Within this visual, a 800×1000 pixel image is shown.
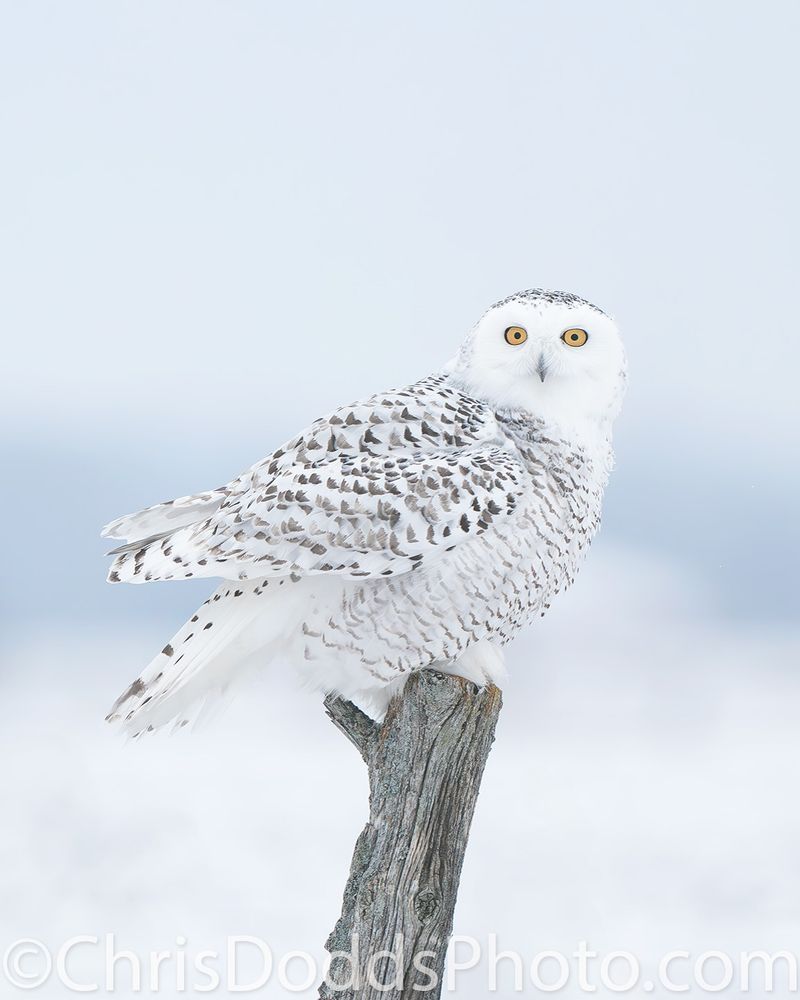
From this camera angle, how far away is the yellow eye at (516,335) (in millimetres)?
2787

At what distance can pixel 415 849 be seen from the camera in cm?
276

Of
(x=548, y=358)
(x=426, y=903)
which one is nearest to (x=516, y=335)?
(x=548, y=358)

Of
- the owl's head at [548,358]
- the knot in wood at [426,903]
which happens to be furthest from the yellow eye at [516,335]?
the knot in wood at [426,903]

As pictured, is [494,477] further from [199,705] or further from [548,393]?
[199,705]

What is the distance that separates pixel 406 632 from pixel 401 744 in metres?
0.31

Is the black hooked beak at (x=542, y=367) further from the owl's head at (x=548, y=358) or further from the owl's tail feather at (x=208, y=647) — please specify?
the owl's tail feather at (x=208, y=647)

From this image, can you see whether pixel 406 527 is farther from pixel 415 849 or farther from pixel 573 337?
pixel 415 849

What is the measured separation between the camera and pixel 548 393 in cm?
282

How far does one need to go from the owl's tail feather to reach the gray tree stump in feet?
1.24

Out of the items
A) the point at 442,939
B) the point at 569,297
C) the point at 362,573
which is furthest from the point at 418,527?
the point at 442,939

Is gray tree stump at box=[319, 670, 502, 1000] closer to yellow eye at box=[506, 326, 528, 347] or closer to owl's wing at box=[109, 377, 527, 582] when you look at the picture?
owl's wing at box=[109, 377, 527, 582]

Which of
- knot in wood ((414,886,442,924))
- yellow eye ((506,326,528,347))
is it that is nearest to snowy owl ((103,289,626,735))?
yellow eye ((506,326,528,347))

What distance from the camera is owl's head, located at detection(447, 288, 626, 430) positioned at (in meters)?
2.77

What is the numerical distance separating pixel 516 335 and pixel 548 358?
93 mm
